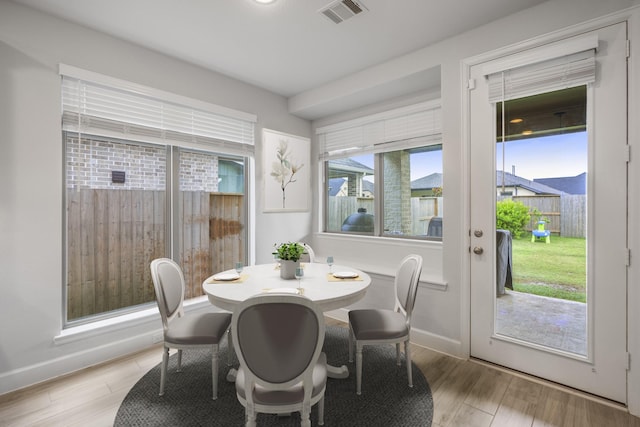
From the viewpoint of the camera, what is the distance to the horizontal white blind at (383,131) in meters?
3.17

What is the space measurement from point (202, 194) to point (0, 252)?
1628 millimetres

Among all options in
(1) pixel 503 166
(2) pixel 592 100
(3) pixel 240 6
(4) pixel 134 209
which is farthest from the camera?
(4) pixel 134 209

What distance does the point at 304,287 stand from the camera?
2139mm

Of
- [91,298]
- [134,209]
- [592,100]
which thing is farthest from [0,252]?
[592,100]

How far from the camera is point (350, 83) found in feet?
11.0

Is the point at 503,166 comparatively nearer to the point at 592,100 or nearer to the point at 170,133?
the point at 592,100

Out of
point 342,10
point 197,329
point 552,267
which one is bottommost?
point 197,329

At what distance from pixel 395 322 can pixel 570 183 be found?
1.62 m

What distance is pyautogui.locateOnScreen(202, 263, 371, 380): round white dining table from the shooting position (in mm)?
1903

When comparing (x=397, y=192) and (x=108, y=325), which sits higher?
(x=397, y=192)

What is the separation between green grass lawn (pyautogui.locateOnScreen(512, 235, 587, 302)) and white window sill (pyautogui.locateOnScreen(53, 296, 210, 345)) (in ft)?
10.2

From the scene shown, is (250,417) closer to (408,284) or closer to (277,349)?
(277,349)

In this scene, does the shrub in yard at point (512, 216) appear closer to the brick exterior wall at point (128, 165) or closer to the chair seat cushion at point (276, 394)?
the chair seat cushion at point (276, 394)

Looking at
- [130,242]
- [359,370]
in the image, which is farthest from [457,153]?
[130,242]
